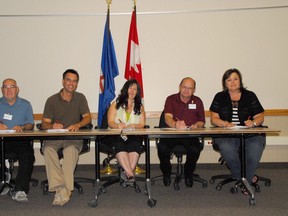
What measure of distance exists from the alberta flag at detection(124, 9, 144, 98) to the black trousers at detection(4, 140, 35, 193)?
1948 millimetres

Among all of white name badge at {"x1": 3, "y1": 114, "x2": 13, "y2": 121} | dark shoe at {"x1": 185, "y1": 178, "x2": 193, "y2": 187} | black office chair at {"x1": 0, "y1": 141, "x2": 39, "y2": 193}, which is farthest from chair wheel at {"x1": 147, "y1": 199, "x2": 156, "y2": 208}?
white name badge at {"x1": 3, "y1": 114, "x2": 13, "y2": 121}

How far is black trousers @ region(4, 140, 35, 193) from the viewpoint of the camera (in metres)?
3.74

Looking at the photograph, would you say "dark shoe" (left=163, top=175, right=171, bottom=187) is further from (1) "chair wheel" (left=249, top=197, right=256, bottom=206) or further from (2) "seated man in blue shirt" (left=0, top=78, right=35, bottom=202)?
(2) "seated man in blue shirt" (left=0, top=78, right=35, bottom=202)

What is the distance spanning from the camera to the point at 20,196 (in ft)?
11.9

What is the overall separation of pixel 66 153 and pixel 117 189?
2.61ft

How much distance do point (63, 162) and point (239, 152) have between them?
77.1 inches

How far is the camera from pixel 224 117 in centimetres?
430

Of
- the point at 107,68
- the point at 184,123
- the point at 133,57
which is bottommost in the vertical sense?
the point at 184,123

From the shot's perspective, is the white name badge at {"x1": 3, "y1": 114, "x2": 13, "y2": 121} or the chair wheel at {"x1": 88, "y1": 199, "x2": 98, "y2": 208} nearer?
the chair wheel at {"x1": 88, "y1": 199, "x2": 98, "y2": 208}

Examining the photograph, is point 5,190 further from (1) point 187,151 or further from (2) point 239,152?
(2) point 239,152

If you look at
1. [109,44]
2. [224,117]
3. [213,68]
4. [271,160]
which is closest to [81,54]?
[109,44]

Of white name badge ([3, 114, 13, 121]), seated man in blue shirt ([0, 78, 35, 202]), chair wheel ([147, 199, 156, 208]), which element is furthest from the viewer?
white name badge ([3, 114, 13, 121])

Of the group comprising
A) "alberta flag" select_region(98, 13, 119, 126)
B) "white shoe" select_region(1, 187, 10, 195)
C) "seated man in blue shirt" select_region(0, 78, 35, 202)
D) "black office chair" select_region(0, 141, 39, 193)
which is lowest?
"white shoe" select_region(1, 187, 10, 195)

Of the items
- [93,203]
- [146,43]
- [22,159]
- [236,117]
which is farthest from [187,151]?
[146,43]
